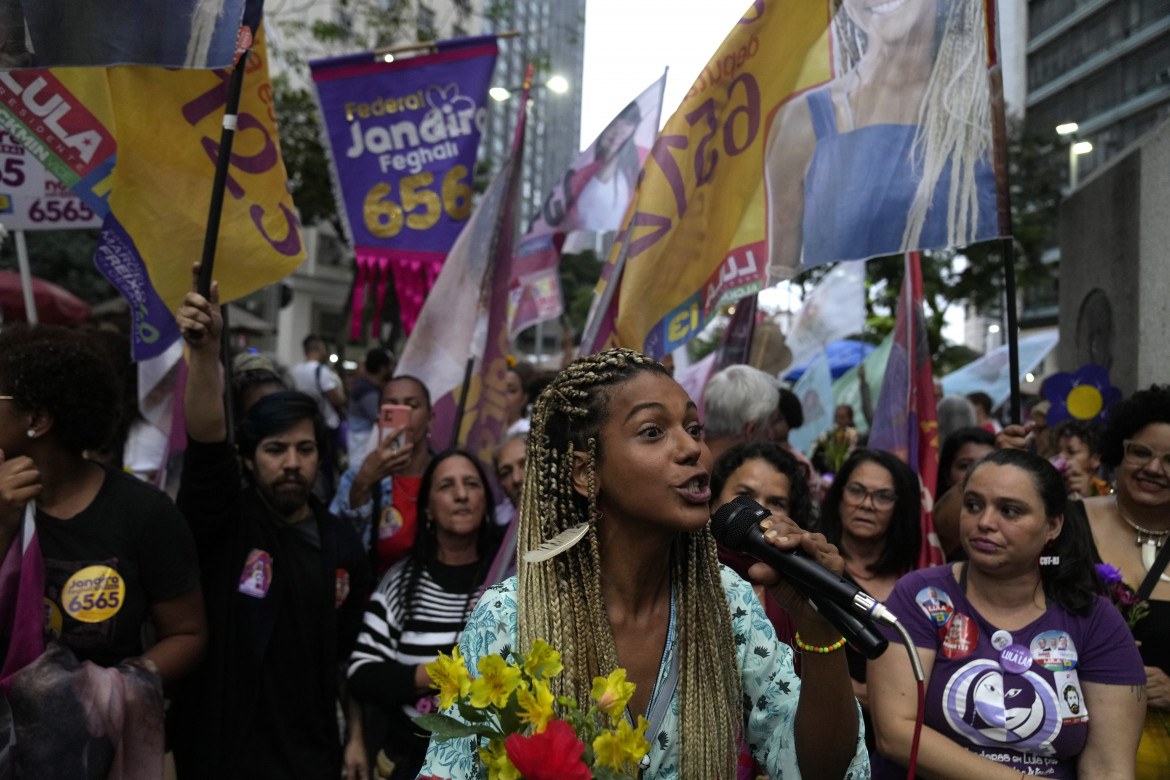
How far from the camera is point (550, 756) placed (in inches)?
58.9

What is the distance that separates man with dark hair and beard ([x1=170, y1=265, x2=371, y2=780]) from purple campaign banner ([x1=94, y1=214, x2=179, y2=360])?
71cm

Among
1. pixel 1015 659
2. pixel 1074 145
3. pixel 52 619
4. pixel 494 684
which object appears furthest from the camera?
pixel 1074 145

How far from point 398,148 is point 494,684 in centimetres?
438

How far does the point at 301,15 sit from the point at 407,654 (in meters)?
23.6

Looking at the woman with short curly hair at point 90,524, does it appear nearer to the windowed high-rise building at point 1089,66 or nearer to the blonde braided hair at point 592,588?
the blonde braided hair at point 592,588

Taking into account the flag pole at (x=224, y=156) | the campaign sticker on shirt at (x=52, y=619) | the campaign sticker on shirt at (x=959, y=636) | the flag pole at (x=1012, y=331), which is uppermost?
the flag pole at (x=224, y=156)

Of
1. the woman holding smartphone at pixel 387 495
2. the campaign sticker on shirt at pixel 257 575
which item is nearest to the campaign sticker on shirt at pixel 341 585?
the campaign sticker on shirt at pixel 257 575

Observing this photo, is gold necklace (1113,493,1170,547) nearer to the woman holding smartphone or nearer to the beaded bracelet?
the beaded bracelet

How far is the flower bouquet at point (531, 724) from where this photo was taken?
4.94 ft

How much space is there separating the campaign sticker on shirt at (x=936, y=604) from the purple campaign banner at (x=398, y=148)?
3364 millimetres

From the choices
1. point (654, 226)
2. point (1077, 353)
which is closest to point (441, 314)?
point (654, 226)

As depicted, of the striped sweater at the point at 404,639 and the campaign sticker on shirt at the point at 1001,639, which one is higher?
the campaign sticker on shirt at the point at 1001,639

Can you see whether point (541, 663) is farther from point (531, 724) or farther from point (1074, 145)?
point (1074, 145)

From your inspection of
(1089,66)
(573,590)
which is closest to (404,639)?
(573,590)
